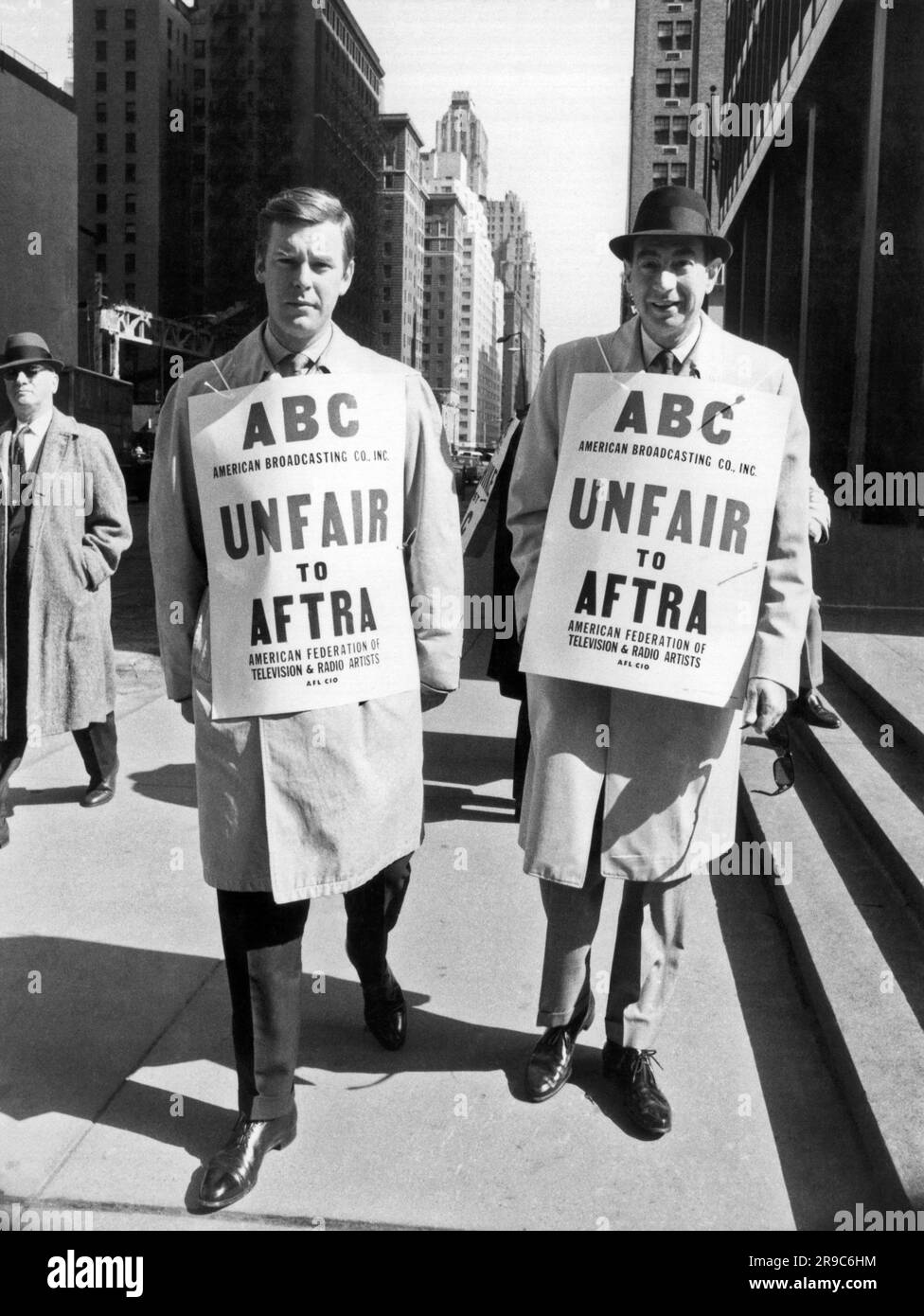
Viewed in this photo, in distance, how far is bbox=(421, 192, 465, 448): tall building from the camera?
17462 cm

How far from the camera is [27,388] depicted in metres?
5.54

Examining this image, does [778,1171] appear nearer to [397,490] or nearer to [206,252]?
[397,490]

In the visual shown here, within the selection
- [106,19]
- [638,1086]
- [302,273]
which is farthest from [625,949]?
[106,19]

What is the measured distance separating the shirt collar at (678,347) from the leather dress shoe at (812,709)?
1685 mm

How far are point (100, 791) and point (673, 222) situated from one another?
4108 mm

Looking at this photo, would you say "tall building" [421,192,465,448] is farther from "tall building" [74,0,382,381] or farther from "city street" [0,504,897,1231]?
"city street" [0,504,897,1231]

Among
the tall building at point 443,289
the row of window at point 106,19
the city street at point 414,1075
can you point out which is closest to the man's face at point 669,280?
the city street at point 414,1075

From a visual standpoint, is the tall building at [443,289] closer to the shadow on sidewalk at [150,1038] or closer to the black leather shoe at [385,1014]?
the shadow on sidewalk at [150,1038]

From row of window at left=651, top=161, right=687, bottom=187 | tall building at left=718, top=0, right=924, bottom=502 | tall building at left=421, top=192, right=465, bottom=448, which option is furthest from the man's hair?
tall building at left=421, top=192, right=465, bottom=448

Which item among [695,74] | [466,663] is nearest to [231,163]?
[695,74]

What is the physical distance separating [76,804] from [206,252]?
4486 inches

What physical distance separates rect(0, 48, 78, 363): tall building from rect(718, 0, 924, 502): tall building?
21.1m

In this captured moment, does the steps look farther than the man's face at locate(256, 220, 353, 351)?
Yes

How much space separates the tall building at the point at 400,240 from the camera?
461ft
